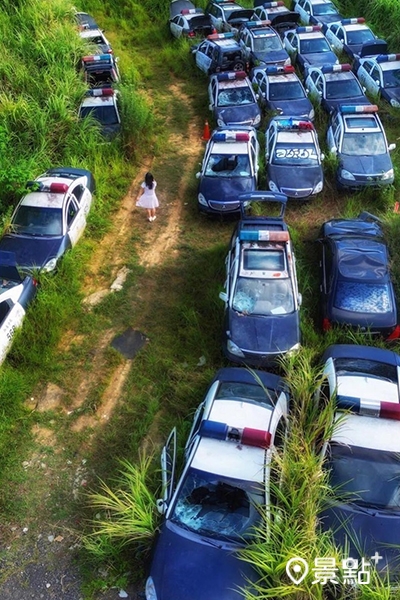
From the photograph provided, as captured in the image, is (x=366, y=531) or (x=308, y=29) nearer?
(x=366, y=531)

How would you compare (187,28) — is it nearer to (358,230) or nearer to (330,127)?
(330,127)

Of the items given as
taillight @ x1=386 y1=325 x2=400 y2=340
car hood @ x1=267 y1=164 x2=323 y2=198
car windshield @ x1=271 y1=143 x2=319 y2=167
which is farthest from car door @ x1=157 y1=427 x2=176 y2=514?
car windshield @ x1=271 y1=143 x2=319 y2=167

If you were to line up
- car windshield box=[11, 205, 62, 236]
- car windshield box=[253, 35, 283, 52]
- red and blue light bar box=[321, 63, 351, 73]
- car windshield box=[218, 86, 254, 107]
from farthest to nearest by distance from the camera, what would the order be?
1. car windshield box=[253, 35, 283, 52]
2. red and blue light bar box=[321, 63, 351, 73]
3. car windshield box=[218, 86, 254, 107]
4. car windshield box=[11, 205, 62, 236]

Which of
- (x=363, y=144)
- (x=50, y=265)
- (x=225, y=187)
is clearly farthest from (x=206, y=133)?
(x=50, y=265)

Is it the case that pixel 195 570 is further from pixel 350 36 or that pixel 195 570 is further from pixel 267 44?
pixel 350 36

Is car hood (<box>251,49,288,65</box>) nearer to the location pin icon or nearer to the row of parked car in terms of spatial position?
the row of parked car

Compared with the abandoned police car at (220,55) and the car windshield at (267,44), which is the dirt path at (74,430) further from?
the car windshield at (267,44)

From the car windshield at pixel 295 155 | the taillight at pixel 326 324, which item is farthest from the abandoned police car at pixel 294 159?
the taillight at pixel 326 324
